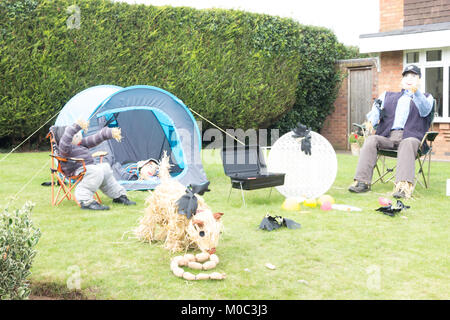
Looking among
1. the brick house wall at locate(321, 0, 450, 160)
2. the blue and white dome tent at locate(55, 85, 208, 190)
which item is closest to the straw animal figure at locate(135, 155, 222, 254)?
the blue and white dome tent at locate(55, 85, 208, 190)

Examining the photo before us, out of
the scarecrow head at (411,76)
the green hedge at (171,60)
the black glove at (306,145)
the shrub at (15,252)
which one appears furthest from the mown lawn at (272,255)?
the green hedge at (171,60)

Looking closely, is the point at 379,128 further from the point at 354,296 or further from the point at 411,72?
the point at 354,296

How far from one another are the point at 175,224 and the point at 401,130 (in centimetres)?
404

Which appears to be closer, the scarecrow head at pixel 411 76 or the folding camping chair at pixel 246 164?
the folding camping chair at pixel 246 164

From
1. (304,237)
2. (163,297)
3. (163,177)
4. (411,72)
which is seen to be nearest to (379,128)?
(411,72)

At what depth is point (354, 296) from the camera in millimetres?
2695

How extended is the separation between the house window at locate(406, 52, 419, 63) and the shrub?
9.75 meters

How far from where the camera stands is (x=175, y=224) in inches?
139

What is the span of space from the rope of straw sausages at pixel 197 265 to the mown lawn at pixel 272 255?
0.05m

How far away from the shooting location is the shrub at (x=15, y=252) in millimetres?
2398

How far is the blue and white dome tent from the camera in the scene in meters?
6.60

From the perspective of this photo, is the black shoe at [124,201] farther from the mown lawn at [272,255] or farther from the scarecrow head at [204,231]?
the scarecrow head at [204,231]

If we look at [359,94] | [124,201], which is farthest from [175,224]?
[359,94]

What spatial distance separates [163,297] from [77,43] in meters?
8.29
